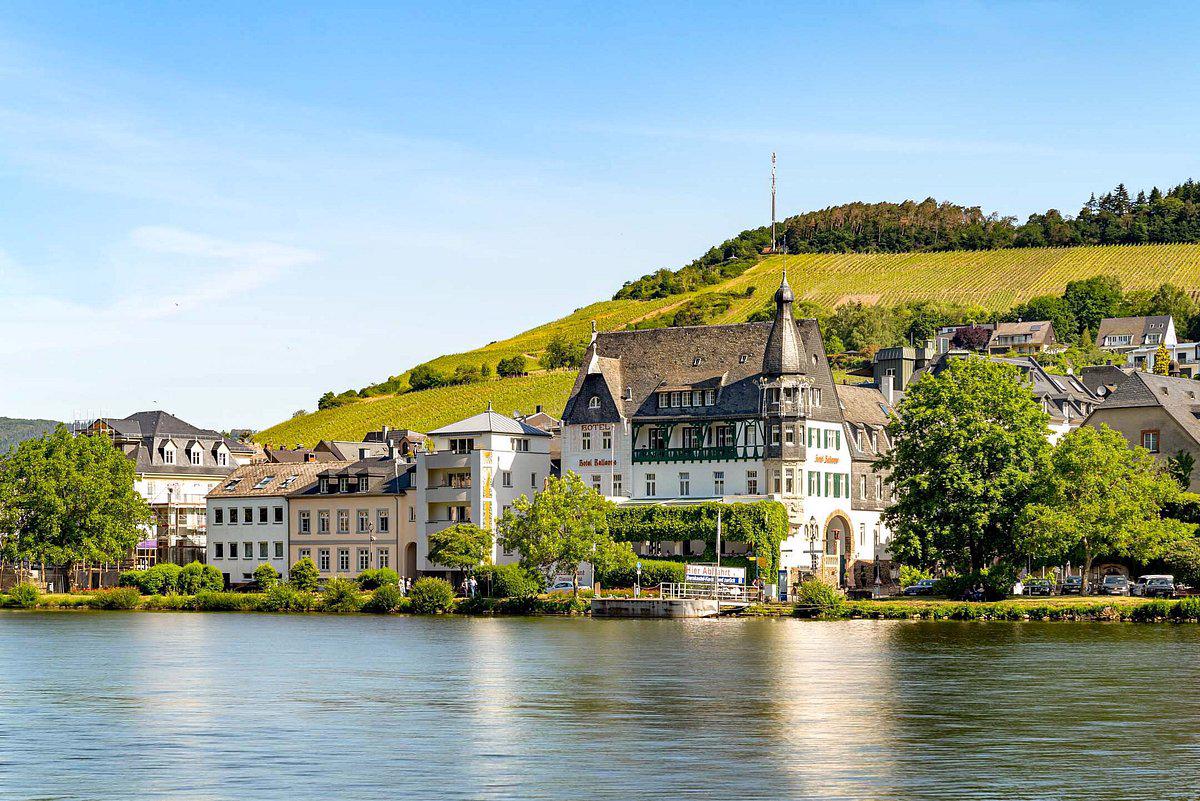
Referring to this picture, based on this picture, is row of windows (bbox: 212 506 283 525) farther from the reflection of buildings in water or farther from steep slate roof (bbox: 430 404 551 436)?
the reflection of buildings in water

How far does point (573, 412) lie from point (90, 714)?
71.4m

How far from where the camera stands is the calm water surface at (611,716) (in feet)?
121

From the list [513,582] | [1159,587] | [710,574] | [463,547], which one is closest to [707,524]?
[710,574]

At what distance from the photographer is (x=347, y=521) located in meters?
124

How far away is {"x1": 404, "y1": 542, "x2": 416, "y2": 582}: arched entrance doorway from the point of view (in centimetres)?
12256

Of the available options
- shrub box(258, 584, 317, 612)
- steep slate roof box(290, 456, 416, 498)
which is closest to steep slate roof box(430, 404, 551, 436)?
steep slate roof box(290, 456, 416, 498)

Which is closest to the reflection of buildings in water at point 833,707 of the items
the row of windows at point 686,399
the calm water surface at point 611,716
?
the calm water surface at point 611,716

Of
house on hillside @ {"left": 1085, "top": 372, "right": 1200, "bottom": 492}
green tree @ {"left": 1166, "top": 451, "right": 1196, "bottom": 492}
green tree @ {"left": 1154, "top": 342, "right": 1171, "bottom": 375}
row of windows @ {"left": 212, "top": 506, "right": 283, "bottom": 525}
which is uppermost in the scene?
green tree @ {"left": 1154, "top": 342, "right": 1171, "bottom": 375}

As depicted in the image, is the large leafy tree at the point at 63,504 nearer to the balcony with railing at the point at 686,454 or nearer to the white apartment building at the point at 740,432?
the white apartment building at the point at 740,432

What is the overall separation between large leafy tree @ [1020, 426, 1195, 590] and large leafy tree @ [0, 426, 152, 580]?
65.6 m

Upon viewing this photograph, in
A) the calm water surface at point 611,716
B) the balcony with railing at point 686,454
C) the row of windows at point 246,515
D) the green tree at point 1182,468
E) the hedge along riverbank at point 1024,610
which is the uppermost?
the balcony with railing at point 686,454

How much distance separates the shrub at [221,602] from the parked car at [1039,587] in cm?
4942

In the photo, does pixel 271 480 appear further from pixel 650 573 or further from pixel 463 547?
pixel 650 573

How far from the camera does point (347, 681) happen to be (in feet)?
193
